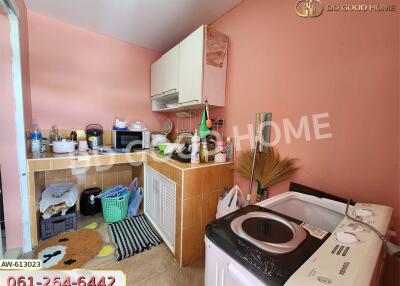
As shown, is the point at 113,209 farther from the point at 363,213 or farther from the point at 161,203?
the point at 363,213

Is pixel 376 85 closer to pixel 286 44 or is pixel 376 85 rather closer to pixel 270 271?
pixel 286 44

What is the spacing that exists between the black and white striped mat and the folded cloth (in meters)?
0.48

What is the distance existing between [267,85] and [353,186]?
821 mm

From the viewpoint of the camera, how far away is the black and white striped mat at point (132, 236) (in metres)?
1.54

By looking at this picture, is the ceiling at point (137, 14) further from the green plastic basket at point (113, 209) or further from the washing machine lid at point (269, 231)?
the green plastic basket at point (113, 209)

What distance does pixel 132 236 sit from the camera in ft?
5.68

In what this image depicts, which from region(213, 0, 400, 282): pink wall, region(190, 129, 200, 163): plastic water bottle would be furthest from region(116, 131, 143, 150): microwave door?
region(213, 0, 400, 282): pink wall

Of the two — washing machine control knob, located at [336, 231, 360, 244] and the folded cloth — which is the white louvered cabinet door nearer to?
the folded cloth

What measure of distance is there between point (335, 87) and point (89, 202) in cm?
249

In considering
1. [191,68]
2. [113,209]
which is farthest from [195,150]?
[113,209]

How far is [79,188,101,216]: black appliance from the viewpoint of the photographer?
6.72ft

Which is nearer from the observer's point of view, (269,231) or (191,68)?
(269,231)

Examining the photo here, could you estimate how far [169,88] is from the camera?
6.36 ft

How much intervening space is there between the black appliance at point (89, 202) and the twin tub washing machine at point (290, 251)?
6.18ft
